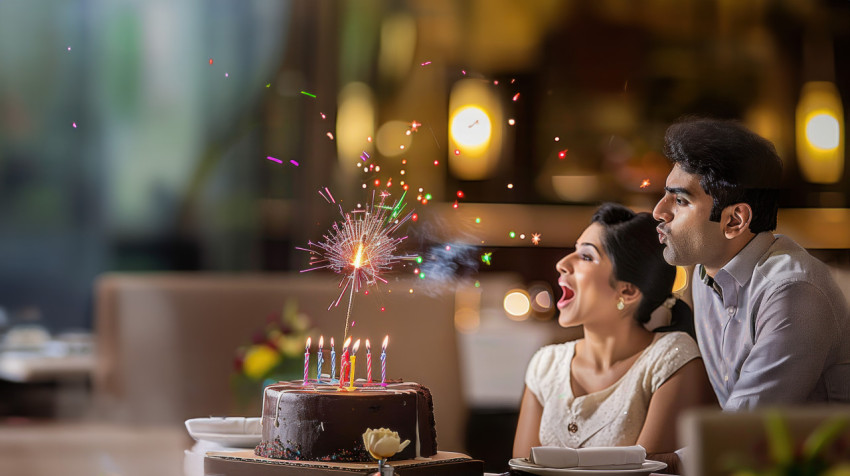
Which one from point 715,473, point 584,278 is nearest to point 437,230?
point 584,278

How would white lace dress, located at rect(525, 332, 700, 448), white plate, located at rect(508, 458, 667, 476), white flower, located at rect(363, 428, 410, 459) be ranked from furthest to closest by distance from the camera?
1. white lace dress, located at rect(525, 332, 700, 448)
2. white plate, located at rect(508, 458, 667, 476)
3. white flower, located at rect(363, 428, 410, 459)

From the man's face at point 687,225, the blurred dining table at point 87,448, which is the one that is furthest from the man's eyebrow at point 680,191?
the blurred dining table at point 87,448

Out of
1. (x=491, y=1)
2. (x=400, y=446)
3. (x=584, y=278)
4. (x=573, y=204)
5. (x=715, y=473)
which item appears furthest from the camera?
(x=491, y=1)

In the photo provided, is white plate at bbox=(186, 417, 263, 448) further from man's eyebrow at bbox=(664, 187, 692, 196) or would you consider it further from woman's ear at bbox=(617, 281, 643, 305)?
man's eyebrow at bbox=(664, 187, 692, 196)

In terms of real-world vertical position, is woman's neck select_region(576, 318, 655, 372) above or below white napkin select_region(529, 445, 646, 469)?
above

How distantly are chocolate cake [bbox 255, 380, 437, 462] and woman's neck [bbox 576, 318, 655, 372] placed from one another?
1.91ft

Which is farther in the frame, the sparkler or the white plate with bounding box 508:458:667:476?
the sparkler

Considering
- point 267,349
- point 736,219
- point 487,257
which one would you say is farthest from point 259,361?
point 736,219

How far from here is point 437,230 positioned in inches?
101

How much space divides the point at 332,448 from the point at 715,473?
61cm

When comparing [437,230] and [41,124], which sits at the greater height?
[41,124]

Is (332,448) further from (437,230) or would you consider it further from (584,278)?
(437,230)

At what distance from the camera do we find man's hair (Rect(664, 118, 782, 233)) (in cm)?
197

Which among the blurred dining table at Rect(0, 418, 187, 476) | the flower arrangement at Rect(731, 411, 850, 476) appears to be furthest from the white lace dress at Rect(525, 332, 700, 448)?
the blurred dining table at Rect(0, 418, 187, 476)
